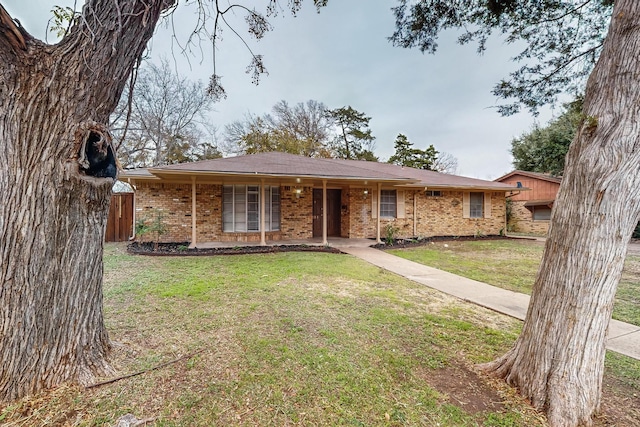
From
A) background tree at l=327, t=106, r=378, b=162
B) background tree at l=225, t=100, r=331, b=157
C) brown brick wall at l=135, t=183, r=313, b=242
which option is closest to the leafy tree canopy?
brown brick wall at l=135, t=183, r=313, b=242

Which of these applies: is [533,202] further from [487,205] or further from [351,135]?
[351,135]

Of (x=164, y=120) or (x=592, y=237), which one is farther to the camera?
(x=164, y=120)

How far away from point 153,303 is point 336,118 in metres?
22.9

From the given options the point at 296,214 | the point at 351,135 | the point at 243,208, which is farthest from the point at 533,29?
the point at 351,135

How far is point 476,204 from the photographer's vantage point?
13.9 m

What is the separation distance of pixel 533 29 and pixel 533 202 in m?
14.4

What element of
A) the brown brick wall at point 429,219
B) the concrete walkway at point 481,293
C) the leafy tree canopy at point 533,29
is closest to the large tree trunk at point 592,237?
the concrete walkway at point 481,293

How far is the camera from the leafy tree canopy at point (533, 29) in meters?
4.53

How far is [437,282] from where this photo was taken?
227 inches

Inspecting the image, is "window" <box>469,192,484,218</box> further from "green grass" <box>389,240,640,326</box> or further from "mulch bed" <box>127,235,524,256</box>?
"mulch bed" <box>127,235,524,256</box>

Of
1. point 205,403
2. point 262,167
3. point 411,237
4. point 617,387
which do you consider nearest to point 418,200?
point 411,237

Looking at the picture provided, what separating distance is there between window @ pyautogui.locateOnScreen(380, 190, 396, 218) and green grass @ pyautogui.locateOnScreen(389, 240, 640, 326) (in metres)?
2.24

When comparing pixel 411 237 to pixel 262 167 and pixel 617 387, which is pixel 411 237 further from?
pixel 617 387

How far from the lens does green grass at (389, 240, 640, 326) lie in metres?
4.95
